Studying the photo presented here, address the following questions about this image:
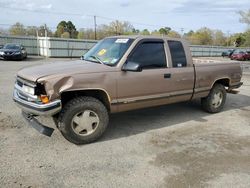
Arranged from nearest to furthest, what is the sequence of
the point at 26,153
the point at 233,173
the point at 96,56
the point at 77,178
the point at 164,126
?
1. the point at 77,178
2. the point at 233,173
3. the point at 26,153
4. the point at 96,56
5. the point at 164,126

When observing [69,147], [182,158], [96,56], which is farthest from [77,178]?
[96,56]

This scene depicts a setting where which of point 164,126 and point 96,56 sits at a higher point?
Result: point 96,56

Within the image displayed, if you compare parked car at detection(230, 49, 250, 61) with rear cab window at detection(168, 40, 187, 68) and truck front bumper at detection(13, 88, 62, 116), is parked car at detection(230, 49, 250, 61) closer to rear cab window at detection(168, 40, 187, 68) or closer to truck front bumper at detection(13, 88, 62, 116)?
rear cab window at detection(168, 40, 187, 68)

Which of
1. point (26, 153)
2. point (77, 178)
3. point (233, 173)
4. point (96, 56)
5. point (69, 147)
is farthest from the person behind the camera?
point (96, 56)

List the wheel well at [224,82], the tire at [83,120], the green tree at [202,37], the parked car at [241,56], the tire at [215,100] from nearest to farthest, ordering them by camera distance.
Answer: the tire at [83,120], the tire at [215,100], the wheel well at [224,82], the parked car at [241,56], the green tree at [202,37]

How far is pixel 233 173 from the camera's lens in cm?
397

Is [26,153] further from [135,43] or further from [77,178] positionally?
[135,43]

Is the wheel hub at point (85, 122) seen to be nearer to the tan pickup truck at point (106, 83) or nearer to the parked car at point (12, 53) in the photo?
the tan pickup truck at point (106, 83)

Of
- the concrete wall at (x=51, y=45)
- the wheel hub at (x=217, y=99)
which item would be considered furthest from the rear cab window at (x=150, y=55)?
the concrete wall at (x=51, y=45)

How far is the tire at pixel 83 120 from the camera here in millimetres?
4531

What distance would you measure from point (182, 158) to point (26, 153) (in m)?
2.47

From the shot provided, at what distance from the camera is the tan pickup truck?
4.37 metres

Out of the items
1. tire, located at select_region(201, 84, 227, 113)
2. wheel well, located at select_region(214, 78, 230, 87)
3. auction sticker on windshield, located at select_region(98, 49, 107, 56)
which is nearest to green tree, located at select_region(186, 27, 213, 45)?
wheel well, located at select_region(214, 78, 230, 87)

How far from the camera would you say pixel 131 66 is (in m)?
4.82
